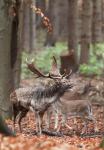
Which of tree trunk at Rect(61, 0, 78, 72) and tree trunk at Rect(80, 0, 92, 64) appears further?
tree trunk at Rect(80, 0, 92, 64)

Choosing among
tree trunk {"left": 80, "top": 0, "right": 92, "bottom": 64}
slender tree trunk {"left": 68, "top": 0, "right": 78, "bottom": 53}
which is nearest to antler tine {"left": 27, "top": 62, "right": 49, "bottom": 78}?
tree trunk {"left": 80, "top": 0, "right": 92, "bottom": 64}

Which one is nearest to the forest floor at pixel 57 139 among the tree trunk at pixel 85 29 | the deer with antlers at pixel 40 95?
the deer with antlers at pixel 40 95

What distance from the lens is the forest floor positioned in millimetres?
8375

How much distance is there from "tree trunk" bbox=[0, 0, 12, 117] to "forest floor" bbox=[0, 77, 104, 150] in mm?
609

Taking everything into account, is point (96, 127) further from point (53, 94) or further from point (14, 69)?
point (14, 69)

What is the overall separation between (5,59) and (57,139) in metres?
4.17

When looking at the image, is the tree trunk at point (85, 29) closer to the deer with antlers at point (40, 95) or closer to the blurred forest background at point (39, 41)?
the blurred forest background at point (39, 41)

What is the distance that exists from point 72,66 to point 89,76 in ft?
2.86

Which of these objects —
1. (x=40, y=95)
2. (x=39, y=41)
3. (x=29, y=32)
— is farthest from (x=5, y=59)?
(x=39, y=41)

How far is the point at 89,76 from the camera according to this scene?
26516 mm

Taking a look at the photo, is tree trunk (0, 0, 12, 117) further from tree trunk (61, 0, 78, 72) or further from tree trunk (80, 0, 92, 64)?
tree trunk (80, 0, 92, 64)

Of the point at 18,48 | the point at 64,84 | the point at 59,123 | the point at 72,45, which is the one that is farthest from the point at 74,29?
the point at 64,84

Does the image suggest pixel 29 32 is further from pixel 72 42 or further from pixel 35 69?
pixel 35 69

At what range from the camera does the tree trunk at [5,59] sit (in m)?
15.8
